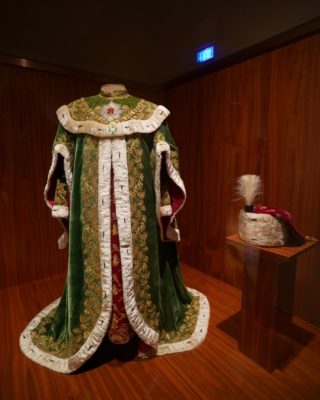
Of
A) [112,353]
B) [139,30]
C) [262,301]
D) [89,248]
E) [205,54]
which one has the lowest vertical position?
[112,353]

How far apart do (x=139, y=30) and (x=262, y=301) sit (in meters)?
2.24

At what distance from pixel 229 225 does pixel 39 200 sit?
1.43m

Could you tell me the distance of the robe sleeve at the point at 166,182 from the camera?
1.21 meters

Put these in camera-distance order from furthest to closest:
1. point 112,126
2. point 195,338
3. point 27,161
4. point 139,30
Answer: point 139,30, point 27,161, point 195,338, point 112,126

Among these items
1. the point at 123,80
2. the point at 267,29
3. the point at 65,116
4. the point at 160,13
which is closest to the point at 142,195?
the point at 65,116

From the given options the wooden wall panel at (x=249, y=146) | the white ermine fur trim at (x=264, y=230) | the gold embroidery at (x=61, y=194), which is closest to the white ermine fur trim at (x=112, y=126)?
the gold embroidery at (x=61, y=194)

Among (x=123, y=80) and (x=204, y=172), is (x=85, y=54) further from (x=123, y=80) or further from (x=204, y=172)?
(x=204, y=172)

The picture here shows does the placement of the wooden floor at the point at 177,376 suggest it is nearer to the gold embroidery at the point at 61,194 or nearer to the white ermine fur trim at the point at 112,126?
the gold embroidery at the point at 61,194

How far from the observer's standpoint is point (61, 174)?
1.28 metres

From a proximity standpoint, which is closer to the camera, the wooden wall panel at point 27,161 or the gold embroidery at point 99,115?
the gold embroidery at point 99,115

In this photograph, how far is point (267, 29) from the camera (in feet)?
5.12

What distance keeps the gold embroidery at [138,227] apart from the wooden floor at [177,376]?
0.82 feet

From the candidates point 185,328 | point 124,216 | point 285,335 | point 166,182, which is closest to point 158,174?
point 166,182

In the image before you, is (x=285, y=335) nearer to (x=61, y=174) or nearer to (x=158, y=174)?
(x=158, y=174)
